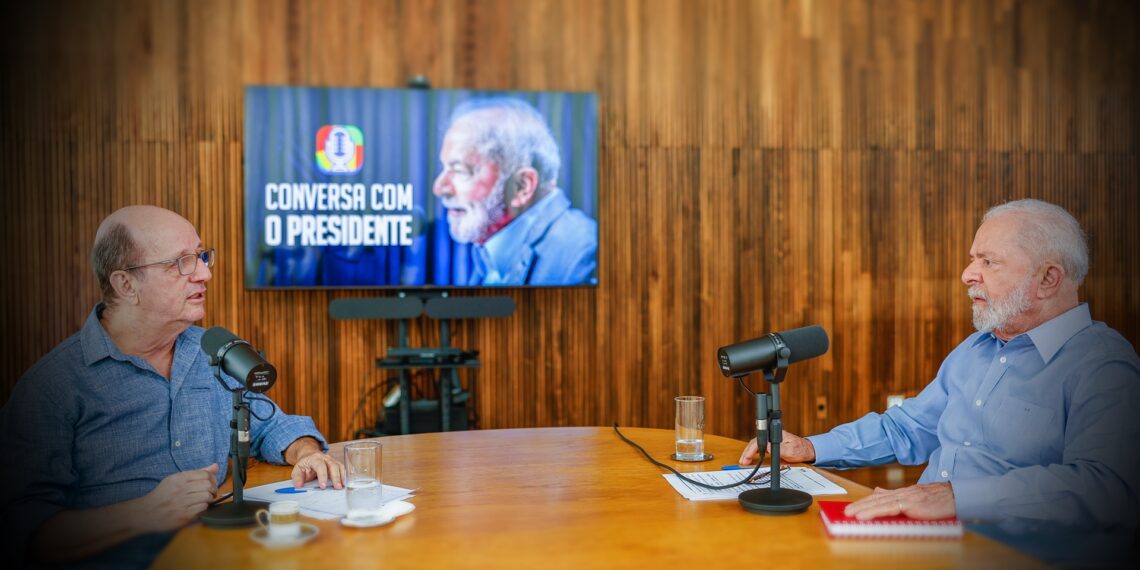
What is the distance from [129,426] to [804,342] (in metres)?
1.42

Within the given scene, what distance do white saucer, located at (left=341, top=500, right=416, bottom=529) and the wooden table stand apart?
0.01 metres

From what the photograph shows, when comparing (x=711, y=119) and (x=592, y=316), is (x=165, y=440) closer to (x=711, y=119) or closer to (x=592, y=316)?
(x=592, y=316)

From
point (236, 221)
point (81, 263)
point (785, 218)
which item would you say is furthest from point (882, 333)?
point (81, 263)

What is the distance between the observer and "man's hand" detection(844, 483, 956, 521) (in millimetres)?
1487

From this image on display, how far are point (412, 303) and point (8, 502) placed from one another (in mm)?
2426

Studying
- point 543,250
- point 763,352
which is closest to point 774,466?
point 763,352

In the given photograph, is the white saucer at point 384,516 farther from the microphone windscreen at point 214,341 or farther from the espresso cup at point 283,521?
the microphone windscreen at point 214,341

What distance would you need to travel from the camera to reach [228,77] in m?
4.03

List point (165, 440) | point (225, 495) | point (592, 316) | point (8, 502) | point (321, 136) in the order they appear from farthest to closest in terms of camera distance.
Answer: point (592, 316) < point (321, 136) < point (165, 440) < point (225, 495) < point (8, 502)

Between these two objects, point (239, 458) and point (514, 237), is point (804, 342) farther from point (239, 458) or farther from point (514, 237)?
point (514, 237)

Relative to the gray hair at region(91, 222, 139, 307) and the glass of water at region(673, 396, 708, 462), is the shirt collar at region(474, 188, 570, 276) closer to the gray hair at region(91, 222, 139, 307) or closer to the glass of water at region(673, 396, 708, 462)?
the glass of water at region(673, 396, 708, 462)

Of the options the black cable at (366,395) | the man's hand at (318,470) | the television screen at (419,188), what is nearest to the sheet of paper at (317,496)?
the man's hand at (318,470)

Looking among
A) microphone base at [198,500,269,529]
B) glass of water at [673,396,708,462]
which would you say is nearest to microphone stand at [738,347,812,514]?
glass of water at [673,396,708,462]

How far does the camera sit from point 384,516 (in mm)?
1552
